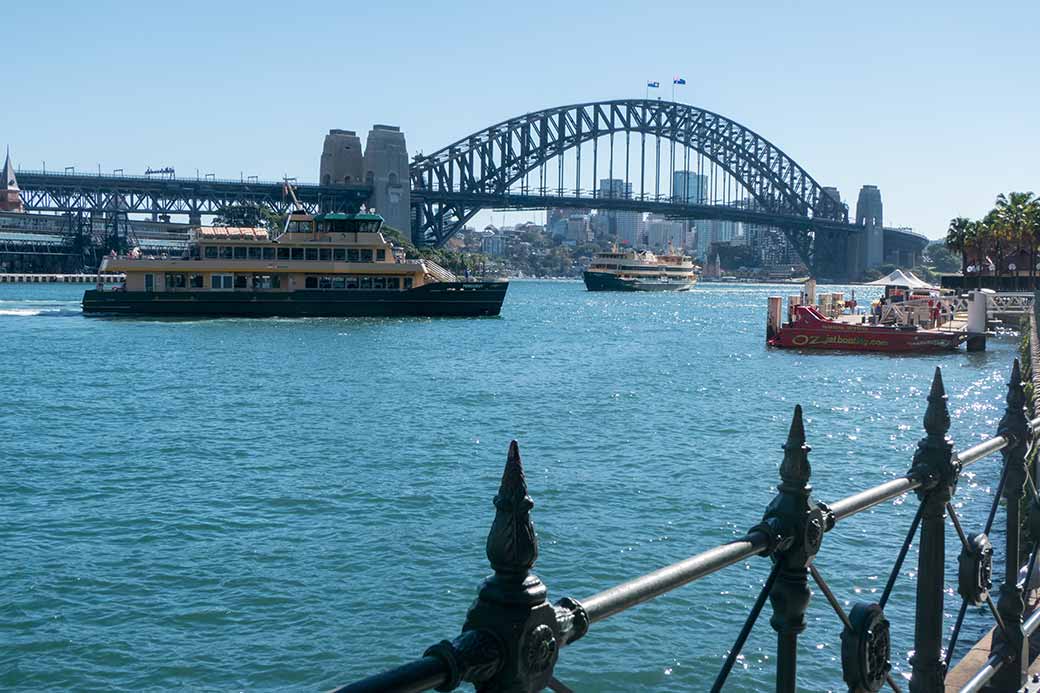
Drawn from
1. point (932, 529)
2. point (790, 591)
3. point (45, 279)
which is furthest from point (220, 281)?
point (45, 279)

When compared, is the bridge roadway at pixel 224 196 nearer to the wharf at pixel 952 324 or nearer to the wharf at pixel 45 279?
the wharf at pixel 45 279

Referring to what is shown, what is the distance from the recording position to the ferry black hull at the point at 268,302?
214ft

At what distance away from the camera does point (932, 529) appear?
3.91 m

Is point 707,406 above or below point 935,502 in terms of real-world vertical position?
below

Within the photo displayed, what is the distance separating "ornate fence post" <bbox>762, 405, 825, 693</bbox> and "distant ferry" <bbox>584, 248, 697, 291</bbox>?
446 feet

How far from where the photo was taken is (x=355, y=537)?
51.2 feet

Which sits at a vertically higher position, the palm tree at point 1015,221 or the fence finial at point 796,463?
the palm tree at point 1015,221

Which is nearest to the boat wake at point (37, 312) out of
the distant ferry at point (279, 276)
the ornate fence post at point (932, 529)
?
the distant ferry at point (279, 276)

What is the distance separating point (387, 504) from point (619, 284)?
12476 cm

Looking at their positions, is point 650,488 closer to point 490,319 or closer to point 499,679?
point 499,679

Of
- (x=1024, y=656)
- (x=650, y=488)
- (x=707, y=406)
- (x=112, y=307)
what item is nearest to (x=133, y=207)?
(x=112, y=307)

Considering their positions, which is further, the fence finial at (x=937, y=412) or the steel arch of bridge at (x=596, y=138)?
the steel arch of bridge at (x=596, y=138)

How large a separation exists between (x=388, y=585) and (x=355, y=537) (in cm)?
234

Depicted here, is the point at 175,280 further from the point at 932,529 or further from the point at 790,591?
the point at 790,591
